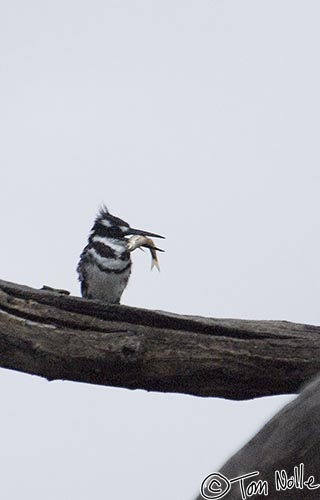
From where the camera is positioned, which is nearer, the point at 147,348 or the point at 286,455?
the point at 286,455

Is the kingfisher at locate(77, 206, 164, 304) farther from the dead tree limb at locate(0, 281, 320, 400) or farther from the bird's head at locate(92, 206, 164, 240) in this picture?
the dead tree limb at locate(0, 281, 320, 400)

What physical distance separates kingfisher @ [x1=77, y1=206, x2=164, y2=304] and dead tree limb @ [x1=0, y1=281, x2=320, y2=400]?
3139 mm

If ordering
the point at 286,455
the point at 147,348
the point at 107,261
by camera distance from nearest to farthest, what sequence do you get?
the point at 286,455 < the point at 147,348 < the point at 107,261

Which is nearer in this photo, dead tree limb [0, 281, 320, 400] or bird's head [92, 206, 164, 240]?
dead tree limb [0, 281, 320, 400]

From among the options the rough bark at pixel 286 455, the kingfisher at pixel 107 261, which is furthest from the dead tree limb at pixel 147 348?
the kingfisher at pixel 107 261

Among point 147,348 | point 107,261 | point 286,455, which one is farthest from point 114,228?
point 286,455

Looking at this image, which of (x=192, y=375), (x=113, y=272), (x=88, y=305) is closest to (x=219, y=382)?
(x=192, y=375)

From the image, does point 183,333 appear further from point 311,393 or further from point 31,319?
point 311,393

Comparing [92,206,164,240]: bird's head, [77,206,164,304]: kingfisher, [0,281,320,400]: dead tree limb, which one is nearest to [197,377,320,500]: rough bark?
[0,281,320,400]: dead tree limb

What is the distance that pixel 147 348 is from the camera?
20.4 feet

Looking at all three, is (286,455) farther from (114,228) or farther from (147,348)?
(114,228)

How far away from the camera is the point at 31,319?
20.5ft

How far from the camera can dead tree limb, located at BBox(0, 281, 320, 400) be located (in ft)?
20.2

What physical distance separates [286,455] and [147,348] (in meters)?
1.77
